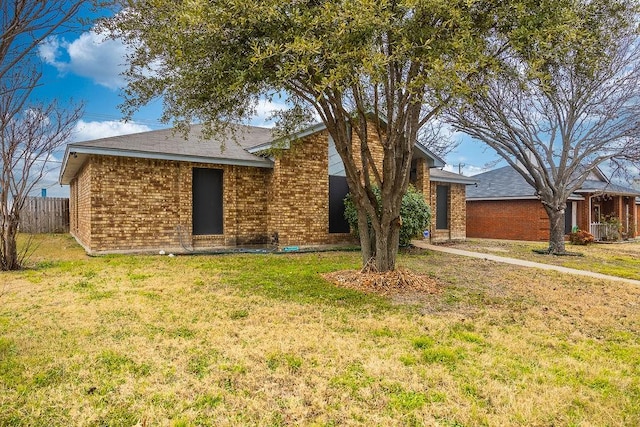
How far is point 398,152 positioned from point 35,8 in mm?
5819

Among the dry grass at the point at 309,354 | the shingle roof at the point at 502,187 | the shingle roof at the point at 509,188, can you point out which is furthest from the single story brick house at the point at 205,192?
the shingle roof at the point at 509,188

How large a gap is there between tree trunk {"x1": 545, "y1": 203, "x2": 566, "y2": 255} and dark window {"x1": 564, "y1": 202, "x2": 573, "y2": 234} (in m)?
9.25

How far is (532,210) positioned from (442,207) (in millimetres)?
7050

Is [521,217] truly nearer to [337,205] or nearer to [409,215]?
[409,215]

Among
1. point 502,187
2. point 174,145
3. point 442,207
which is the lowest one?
point 442,207

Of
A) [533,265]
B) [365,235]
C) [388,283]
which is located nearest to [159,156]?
[365,235]

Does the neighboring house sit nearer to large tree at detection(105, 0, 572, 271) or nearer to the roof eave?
the roof eave

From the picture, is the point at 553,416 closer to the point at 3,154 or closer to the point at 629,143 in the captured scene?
the point at 3,154

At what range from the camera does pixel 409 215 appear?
40.2 ft

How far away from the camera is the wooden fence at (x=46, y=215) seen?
62.8 feet

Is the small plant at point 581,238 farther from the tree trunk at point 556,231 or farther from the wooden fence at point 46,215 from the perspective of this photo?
the wooden fence at point 46,215

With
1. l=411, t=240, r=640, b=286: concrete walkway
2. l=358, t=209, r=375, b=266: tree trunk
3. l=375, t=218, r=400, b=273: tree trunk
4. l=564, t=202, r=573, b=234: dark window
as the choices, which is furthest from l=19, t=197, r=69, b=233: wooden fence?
l=564, t=202, r=573, b=234: dark window

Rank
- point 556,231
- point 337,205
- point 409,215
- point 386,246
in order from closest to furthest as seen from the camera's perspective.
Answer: point 386,246
point 409,215
point 337,205
point 556,231

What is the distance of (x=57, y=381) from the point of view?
321 centimetres
